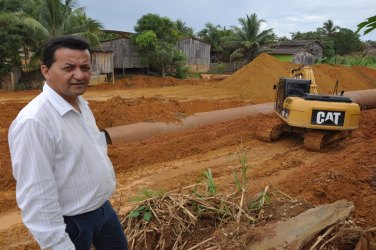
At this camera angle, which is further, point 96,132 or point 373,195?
point 373,195

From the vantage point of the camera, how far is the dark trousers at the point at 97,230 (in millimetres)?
2059

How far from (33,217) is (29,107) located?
57cm

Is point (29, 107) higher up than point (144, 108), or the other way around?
point (29, 107)

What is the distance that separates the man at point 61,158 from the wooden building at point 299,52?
30.5m

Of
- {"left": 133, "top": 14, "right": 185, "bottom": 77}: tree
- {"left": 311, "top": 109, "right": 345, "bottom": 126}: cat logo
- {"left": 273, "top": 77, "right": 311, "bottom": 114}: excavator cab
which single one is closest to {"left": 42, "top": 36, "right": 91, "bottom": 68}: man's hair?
{"left": 311, "top": 109, "right": 345, "bottom": 126}: cat logo

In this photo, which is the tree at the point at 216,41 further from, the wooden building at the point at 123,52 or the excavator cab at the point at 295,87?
the excavator cab at the point at 295,87

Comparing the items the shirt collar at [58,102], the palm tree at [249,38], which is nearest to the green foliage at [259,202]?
the shirt collar at [58,102]

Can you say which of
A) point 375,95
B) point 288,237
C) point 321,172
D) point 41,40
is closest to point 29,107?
point 288,237

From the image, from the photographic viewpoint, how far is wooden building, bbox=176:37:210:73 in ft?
89.2

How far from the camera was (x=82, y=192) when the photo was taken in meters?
2.02

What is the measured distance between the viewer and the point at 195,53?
1112 inches

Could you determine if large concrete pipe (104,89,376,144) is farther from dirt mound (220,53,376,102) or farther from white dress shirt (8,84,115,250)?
white dress shirt (8,84,115,250)

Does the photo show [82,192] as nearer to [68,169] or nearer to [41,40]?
[68,169]

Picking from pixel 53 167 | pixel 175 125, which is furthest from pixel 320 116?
pixel 53 167
